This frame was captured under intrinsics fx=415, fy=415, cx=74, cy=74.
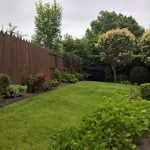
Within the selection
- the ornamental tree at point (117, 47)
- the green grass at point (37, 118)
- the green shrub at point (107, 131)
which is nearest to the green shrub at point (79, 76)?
the ornamental tree at point (117, 47)

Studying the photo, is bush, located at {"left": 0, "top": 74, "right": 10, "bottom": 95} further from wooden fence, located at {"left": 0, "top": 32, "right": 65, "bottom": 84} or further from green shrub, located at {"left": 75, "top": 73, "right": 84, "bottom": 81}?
green shrub, located at {"left": 75, "top": 73, "right": 84, "bottom": 81}

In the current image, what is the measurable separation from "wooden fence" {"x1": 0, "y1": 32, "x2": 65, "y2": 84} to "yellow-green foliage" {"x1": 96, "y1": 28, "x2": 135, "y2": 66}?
28.3 ft

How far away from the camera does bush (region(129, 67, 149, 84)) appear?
27500 mm

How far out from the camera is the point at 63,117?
10109 mm

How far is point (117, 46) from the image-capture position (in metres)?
27.9

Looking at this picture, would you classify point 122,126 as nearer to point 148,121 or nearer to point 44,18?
point 148,121

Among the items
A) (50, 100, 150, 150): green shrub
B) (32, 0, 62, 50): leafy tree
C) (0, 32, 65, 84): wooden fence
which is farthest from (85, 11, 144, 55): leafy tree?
(50, 100, 150, 150): green shrub

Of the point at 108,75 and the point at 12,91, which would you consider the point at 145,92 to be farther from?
the point at 108,75

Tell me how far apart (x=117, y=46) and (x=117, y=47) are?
0.07 metres

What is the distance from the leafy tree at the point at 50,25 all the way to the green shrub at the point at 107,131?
83.8 ft

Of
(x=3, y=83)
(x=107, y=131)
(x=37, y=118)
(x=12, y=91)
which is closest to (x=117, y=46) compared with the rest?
(x=12, y=91)

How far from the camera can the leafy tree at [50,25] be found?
31047 millimetres

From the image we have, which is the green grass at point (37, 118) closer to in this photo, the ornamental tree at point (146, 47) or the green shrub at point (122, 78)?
the ornamental tree at point (146, 47)

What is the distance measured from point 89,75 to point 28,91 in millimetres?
14829
